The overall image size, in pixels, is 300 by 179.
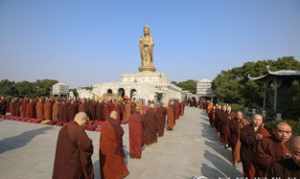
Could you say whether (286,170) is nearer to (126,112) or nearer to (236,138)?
(236,138)

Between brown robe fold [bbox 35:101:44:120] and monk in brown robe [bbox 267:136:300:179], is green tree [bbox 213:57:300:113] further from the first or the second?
monk in brown robe [bbox 267:136:300:179]

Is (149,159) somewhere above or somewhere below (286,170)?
below

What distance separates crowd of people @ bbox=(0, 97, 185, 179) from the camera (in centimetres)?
359

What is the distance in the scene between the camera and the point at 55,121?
13695 mm

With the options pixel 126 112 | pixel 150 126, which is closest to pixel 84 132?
pixel 150 126

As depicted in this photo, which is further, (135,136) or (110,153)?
(135,136)

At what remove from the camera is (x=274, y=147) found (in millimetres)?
3342

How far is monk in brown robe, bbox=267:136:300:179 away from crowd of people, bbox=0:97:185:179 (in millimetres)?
2626

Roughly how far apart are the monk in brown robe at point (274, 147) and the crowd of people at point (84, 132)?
264 centimetres

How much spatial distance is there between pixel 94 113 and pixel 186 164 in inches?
372

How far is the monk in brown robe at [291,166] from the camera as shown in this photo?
2.26 m

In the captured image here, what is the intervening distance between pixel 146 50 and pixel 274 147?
31043 mm

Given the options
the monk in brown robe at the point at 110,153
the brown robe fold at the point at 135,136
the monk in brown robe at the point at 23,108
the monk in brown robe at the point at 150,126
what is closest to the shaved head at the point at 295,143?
the monk in brown robe at the point at 110,153

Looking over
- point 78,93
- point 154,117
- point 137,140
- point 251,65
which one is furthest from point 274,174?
point 251,65
